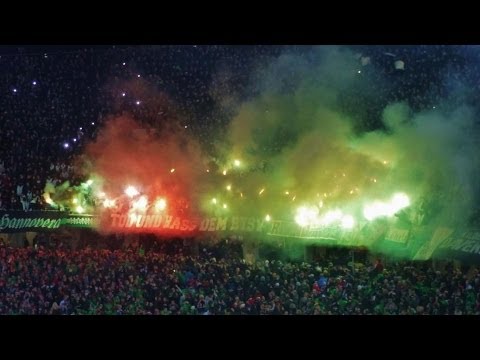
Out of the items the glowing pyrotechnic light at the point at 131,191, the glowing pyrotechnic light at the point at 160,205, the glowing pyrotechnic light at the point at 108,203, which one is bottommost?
the glowing pyrotechnic light at the point at 108,203

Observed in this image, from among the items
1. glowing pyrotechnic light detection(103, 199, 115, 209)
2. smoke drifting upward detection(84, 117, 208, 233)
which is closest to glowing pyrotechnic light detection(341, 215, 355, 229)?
smoke drifting upward detection(84, 117, 208, 233)

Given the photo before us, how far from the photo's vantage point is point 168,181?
28.7 ft

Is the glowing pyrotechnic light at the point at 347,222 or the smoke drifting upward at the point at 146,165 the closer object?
the glowing pyrotechnic light at the point at 347,222

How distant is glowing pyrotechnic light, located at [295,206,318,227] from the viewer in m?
8.09

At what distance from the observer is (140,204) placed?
8.65 m

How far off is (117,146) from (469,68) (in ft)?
16.9

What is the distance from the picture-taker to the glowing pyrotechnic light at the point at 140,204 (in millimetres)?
8633

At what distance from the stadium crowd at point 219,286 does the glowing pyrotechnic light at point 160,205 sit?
976 millimetres

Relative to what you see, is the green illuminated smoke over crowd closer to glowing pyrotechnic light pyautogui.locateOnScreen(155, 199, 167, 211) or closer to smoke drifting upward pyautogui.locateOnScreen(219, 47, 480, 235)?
smoke drifting upward pyautogui.locateOnScreen(219, 47, 480, 235)

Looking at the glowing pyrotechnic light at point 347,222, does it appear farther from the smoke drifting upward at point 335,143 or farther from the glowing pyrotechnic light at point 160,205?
the glowing pyrotechnic light at point 160,205

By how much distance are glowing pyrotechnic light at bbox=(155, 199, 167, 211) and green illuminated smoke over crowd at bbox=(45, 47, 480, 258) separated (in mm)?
392

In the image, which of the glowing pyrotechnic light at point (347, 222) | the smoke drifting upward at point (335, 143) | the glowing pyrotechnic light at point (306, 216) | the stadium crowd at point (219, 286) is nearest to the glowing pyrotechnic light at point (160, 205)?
the stadium crowd at point (219, 286)
